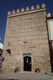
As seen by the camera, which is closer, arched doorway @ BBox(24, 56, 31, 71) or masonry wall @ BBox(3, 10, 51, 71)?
masonry wall @ BBox(3, 10, 51, 71)

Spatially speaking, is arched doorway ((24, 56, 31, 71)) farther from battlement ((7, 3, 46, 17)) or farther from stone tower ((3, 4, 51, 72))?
battlement ((7, 3, 46, 17))

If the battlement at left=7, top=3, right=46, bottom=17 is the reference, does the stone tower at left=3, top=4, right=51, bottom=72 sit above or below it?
below

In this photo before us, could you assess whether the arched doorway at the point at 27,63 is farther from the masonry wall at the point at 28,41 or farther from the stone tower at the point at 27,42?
the masonry wall at the point at 28,41

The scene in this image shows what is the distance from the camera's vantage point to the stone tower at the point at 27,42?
43.9 feet

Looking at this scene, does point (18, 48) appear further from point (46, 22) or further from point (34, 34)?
point (46, 22)

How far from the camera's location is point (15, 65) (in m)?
14.0

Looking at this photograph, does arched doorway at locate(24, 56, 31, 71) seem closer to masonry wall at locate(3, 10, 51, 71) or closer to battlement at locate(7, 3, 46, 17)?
masonry wall at locate(3, 10, 51, 71)

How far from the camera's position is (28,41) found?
46.5ft

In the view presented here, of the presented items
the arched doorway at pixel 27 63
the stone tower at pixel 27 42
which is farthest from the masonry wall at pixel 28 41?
the arched doorway at pixel 27 63

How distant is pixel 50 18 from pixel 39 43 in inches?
129

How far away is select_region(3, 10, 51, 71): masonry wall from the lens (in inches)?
525

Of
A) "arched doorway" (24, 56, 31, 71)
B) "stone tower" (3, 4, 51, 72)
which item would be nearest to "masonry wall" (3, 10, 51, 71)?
"stone tower" (3, 4, 51, 72)

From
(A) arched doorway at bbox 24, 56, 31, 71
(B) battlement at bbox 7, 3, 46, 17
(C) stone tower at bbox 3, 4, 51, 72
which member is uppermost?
(B) battlement at bbox 7, 3, 46, 17

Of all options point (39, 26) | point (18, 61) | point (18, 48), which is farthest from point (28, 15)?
point (18, 61)
